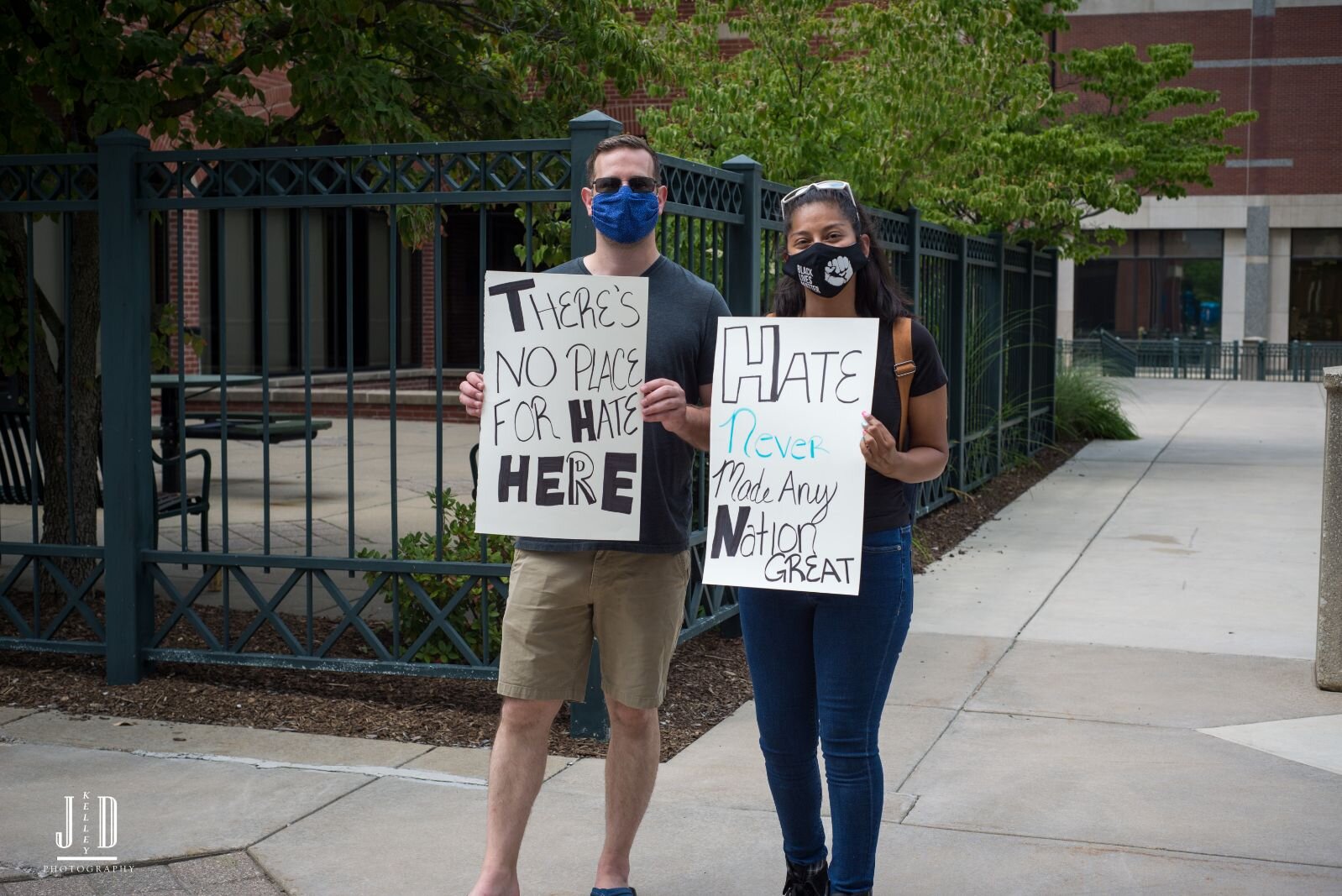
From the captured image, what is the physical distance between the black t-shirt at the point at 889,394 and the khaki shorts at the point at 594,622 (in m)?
0.55

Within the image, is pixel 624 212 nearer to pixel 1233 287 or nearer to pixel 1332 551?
pixel 1332 551

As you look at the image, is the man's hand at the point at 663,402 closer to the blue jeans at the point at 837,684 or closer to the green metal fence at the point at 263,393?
the blue jeans at the point at 837,684

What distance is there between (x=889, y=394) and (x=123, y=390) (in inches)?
150

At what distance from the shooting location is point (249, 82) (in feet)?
24.9

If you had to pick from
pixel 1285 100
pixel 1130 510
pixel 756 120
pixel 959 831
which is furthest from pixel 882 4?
pixel 1285 100

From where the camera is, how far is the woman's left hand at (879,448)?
11.2 ft

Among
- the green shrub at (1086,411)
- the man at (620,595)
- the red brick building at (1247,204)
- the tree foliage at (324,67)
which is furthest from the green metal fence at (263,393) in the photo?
the red brick building at (1247,204)

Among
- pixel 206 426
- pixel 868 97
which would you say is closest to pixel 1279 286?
pixel 868 97

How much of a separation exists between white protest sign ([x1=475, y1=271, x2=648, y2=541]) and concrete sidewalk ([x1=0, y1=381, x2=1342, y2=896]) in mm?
1107

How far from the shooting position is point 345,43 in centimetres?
731

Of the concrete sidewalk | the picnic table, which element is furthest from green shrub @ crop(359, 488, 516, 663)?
the picnic table

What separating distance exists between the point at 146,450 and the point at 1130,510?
8.06 m

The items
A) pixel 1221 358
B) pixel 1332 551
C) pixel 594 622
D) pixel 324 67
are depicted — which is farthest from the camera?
pixel 1221 358

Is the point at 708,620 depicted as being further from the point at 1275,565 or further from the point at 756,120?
the point at 756,120
